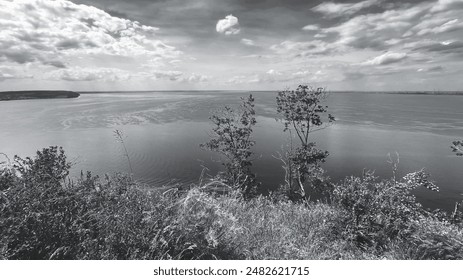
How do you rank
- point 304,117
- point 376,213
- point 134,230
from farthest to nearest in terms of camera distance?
point 304,117 → point 376,213 → point 134,230

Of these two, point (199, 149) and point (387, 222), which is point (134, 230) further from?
point (199, 149)

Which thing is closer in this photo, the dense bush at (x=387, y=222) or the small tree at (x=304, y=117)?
the dense bush at (x=387, y=222)

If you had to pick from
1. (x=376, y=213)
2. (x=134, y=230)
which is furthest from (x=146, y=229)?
(x=376, y=213)

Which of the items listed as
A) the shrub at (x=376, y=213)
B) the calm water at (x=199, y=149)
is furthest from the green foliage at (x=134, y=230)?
the calm water at (x=199, y=149)

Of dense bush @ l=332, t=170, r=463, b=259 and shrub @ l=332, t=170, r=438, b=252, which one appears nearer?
dense bush @ l=332, t=170, r=463, b=259

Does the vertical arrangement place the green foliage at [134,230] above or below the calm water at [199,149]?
above

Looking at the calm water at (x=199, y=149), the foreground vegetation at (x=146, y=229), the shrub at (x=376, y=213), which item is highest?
the foreground vegetation at (x=146, y=229)

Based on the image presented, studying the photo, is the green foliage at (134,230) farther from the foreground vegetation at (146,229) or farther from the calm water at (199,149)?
the calm water at (199,149)

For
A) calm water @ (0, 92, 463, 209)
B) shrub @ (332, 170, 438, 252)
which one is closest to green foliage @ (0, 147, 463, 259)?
shrub @ (332, 170, 438, 252)

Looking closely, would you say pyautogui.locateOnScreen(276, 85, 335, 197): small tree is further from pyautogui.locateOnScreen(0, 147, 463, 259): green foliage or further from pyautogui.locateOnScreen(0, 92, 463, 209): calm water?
pyautogui.locateOnScreen(0, 147, 463, 259): green foliage

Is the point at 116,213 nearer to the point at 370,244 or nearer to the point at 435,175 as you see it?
the point at 370,244

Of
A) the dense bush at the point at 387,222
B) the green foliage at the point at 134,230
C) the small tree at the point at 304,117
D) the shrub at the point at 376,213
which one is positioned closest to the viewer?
the green foliage at the point at 134,230

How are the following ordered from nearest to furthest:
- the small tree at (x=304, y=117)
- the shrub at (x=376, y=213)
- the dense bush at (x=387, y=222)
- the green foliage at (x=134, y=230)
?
the green foliage at (x=134, y=230) → the dense bush at (x=387, y=222) → the shrub at (x=376, y=213) → the small tree at (x=304, y=117)
